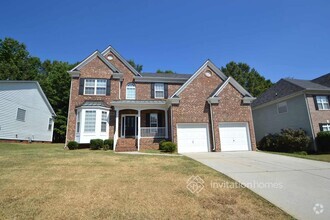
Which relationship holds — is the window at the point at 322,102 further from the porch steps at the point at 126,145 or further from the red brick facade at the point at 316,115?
the porch steps at the point at 126,145

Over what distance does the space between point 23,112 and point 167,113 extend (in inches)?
618

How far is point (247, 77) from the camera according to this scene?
40.4 metres

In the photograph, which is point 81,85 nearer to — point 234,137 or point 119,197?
point 119,197

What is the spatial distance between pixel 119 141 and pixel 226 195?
12.0m

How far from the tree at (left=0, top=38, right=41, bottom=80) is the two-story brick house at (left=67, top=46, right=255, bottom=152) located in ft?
71.0

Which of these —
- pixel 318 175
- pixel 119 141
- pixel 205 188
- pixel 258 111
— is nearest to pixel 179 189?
pixel 205 188

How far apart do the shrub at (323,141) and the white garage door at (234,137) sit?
6.78m

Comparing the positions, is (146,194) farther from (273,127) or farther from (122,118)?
(273,127)

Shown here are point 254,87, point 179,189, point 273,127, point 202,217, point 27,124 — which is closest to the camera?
point 202,217

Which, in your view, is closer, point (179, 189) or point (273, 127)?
point (179, 189)

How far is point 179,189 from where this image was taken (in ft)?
15.8

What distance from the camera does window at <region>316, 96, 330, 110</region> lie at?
55.5 feet

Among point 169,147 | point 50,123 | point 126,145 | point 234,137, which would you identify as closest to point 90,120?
point 126,145

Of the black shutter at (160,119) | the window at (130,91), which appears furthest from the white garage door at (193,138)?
the window at (130,91)
